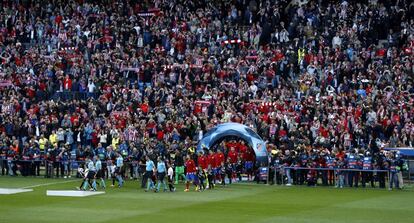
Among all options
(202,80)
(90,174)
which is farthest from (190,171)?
(202,80)

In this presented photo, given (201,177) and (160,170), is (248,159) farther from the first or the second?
(160,170)

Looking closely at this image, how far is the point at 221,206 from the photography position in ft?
114

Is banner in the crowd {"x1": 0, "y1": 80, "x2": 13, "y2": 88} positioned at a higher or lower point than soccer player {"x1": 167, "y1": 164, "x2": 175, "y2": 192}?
higher

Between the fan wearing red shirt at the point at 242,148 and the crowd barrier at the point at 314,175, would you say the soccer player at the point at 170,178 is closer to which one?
the crowd barrier at the point at 314,175

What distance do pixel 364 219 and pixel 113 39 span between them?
29.6 meters

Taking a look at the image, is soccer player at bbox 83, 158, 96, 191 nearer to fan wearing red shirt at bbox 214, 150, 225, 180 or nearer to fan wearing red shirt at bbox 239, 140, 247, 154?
fan wearing red shirt at bbox 214, 150, 225, 180

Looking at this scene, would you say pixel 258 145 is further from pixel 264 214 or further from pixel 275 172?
pixel 264 214

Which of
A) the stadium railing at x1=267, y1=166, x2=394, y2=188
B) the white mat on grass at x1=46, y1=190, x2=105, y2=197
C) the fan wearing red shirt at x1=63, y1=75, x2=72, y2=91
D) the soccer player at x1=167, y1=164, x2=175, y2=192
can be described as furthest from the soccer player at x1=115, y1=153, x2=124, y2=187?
the fan wearing red shirt at x1=63, y1=75, x2=72, y2=91

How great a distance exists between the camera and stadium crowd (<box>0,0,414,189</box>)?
45125mm

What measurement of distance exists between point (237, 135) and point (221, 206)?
963 centimetres

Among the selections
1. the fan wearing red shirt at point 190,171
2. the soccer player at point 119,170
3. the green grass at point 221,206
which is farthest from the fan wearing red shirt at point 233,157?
the soccer player at point 119,170

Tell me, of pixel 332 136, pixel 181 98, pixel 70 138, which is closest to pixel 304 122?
pixel 332 136

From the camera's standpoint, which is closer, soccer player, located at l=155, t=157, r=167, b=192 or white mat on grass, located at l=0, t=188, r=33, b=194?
soccer player, located at l=155, t=157, r=167, b=192

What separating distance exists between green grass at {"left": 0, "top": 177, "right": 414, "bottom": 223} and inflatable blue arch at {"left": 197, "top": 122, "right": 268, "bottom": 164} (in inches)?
71.4
